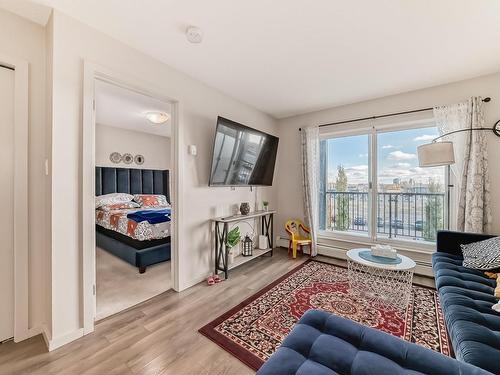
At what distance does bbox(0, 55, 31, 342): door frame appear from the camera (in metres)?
1.67

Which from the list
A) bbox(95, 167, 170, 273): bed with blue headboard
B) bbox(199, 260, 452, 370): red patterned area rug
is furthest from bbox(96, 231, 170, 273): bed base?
bbox(199, 260, 452, 370): red patterned area rug

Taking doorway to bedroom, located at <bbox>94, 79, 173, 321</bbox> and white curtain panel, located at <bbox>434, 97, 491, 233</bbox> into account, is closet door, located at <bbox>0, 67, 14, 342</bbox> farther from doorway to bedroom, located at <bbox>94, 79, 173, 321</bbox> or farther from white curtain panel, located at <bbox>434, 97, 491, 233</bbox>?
white curtain panel, located at <bbox>434, 97, 491, 233</bbox>

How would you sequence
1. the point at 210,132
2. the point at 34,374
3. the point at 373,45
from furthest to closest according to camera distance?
1. the point at 210,132
2. the point at 373,45
3. the point at 34,374

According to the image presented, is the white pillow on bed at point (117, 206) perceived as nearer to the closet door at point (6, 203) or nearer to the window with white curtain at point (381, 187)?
the closet door at point (6, 203)

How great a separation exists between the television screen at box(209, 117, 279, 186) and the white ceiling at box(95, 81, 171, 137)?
40.5 inches

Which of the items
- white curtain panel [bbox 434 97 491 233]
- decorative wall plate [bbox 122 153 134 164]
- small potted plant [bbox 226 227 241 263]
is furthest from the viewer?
decorative wall plate [bbox 122 153 134 164]

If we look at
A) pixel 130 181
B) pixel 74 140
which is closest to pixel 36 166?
pixel 74 140

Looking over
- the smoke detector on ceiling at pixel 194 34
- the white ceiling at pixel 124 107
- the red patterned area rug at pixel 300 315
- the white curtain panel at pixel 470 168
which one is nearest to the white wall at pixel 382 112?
the white curtain panel at pixel 470 168

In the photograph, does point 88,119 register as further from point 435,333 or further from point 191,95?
point 435,333

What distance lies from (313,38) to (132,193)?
4691 millimetres

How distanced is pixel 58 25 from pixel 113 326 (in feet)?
7.91

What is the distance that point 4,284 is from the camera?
1.65 metres

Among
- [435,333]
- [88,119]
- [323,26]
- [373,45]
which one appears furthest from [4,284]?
[373,45]

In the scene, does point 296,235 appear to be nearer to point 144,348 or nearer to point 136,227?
point 136,227
